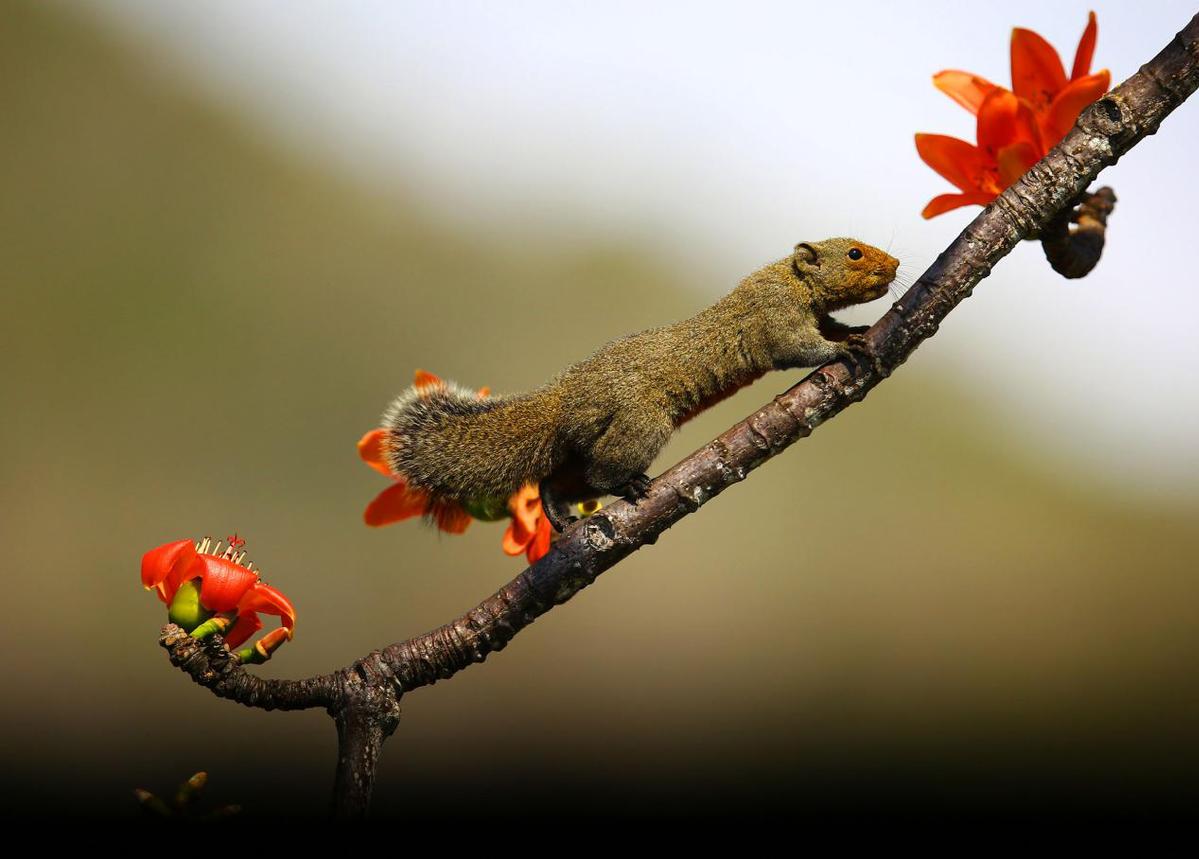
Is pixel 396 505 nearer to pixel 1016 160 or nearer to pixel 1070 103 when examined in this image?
pixel 1016 160

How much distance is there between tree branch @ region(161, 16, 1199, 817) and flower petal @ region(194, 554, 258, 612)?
61 millimetres

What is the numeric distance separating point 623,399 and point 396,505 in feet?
2.04

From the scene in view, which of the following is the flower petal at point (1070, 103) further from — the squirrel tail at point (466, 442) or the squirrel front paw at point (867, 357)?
the squirrel tail at point (466, 442)

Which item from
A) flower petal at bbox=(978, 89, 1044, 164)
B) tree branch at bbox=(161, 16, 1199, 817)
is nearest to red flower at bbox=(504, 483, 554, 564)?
tree branch at bbox=(161, 16, 1199, 817)

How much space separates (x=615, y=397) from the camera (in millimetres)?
2238

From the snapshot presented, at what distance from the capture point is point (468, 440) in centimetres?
207

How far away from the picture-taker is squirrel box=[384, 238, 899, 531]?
78.8 inches

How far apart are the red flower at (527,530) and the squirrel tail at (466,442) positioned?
0.22 feet

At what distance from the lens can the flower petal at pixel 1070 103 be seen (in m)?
1.46

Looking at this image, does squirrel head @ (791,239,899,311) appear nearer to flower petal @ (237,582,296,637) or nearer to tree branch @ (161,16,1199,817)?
tree branch @ (161,16,1199,817)

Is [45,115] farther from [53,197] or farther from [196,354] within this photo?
[196,354]

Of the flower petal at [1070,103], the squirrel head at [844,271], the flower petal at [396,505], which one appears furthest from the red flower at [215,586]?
the squirrel head at [844,271]

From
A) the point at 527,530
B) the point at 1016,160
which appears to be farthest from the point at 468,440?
the point at 1016,160

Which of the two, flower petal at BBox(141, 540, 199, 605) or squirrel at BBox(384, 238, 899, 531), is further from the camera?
squirrel at BBox(384, 238, 899, 531)
